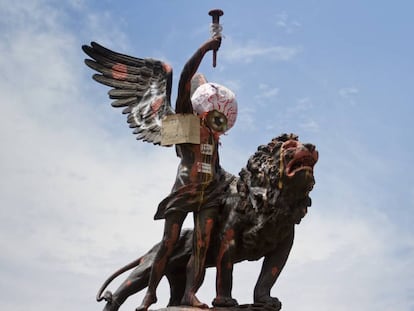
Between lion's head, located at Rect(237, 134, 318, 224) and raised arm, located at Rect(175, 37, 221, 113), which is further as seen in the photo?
raised arm, located at Rect(175, 37, 221, 113)

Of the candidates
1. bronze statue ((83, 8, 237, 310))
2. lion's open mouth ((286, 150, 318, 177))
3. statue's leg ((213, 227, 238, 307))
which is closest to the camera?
lion's open mouth ((286, 150, 318, 177))

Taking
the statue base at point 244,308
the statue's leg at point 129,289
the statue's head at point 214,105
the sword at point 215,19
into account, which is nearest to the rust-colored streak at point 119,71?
the statue's head at point 214,105

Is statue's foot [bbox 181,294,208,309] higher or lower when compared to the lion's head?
lower

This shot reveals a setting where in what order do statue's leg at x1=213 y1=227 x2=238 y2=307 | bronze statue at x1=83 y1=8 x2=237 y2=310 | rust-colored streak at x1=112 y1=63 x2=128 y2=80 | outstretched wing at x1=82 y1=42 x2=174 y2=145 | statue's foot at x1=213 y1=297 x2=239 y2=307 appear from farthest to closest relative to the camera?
rust-colored streak at x1=112 y1=63 x2=128 y2=80 → outstretched wing at x1=82 y1=42 x2=174 y2=145 → bronze statue at x1=83 y1=8 x2=237 y2=310 → statue's leg at x1=213 y1=227 x2=238 y2=307 → statue's foot at x1=213 y1=297 x2=239 y2=307

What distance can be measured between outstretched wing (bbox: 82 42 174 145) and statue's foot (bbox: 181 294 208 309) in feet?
5.56

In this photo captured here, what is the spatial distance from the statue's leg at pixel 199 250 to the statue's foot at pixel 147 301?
33cm

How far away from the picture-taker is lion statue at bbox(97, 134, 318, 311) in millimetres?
8281

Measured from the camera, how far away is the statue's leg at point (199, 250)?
333 inches

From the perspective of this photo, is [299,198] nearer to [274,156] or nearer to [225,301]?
[274,156]

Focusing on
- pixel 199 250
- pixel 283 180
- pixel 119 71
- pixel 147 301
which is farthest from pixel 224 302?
pixel 119 71

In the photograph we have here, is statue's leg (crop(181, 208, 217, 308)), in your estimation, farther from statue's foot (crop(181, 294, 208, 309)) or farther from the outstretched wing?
the outstretched wing

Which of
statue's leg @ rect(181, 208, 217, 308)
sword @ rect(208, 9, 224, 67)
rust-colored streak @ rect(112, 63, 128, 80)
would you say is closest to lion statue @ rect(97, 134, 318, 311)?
statue's leg @ rect(181, 208, 217, 308)

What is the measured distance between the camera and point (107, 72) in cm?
975

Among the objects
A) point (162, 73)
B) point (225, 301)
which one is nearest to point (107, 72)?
point (162, 73)
